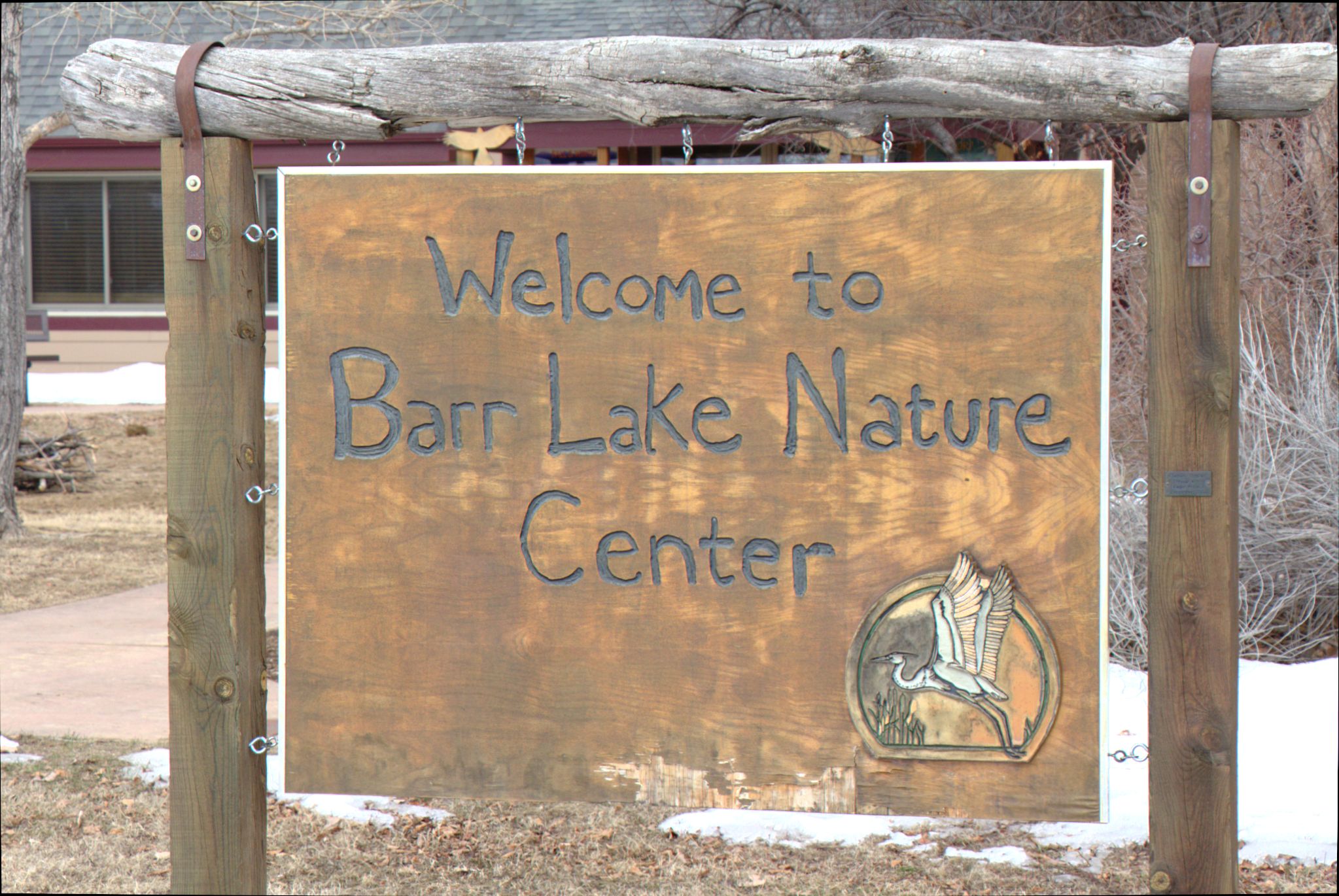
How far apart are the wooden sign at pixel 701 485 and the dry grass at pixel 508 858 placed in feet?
2.95

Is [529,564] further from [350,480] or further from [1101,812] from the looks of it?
[1101,812]

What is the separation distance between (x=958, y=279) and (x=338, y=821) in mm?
2581

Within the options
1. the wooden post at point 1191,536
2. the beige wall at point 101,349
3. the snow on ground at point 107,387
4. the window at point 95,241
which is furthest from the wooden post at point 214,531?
the window at point 95,241

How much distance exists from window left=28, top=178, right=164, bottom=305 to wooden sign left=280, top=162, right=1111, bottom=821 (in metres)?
16.1

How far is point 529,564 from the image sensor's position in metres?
2.92

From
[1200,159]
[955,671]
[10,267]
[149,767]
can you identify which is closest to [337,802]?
[149,767]

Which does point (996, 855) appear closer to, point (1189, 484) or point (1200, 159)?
point (1189, 484)

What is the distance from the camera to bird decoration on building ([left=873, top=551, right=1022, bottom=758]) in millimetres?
2799

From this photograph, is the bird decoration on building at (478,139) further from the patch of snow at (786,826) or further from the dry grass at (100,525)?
the patch of snow at (786,826)

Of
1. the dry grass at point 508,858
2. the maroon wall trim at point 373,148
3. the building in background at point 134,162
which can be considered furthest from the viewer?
the building in background at point 134,162

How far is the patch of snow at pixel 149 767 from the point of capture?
14.6 ft

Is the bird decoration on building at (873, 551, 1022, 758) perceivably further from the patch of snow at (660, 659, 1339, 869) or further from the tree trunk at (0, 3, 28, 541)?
the tree trunk at (0, 3, 28, 541)

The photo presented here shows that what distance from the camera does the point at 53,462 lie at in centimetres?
1168

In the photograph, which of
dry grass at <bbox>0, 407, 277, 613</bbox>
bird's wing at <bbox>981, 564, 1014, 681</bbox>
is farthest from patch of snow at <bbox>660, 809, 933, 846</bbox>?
dry grass at <bbox>0, 407, 277, 613</bbox>
